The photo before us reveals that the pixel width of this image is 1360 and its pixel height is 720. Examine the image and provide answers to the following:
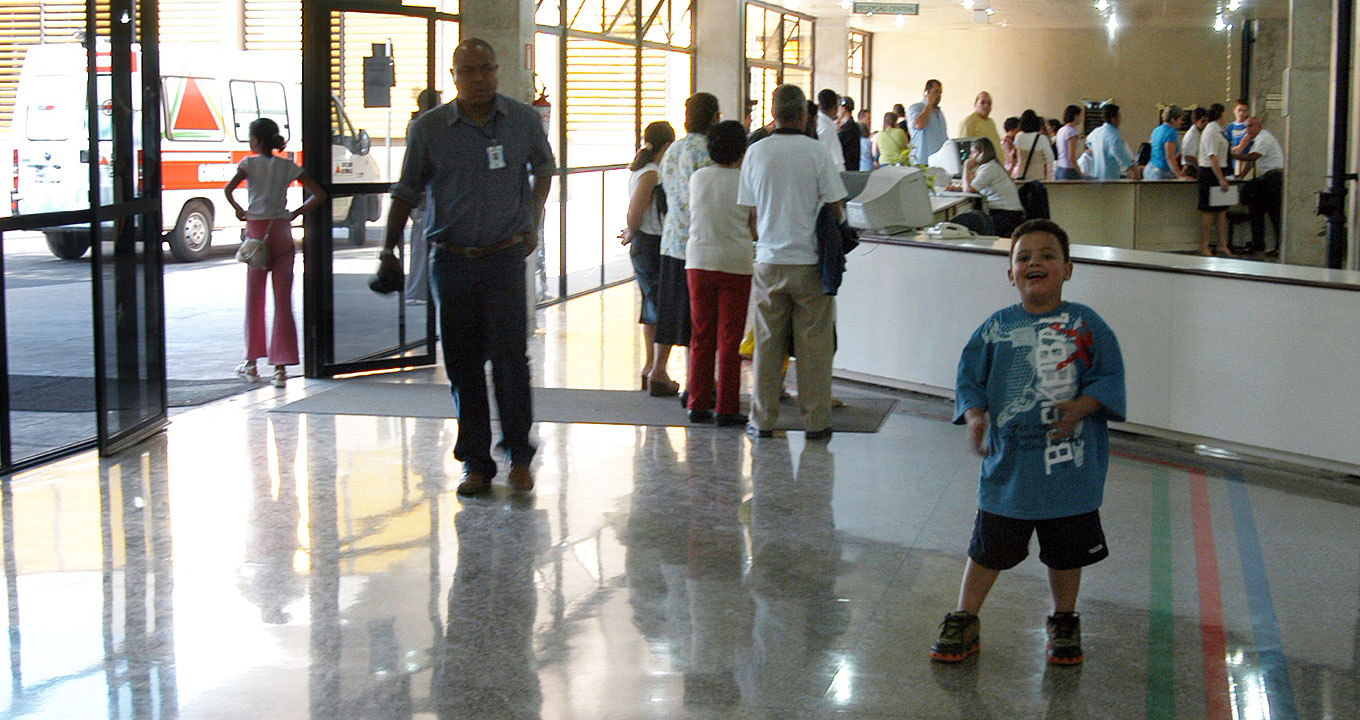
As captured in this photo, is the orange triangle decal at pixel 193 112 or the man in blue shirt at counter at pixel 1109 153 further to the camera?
the man in blue shirt at counter at pixel 1109 153

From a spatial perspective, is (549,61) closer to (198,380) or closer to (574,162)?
(574,162)

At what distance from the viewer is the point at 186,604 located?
427 centimetres

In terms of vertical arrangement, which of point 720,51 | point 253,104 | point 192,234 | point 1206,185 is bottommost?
point 192,234

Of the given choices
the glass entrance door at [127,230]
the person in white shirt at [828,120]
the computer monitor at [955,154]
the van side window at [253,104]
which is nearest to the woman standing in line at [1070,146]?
the computer monitor at [955,154]

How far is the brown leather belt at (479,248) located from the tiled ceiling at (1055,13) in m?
16.3

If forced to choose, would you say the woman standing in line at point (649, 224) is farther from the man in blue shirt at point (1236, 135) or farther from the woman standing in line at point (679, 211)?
the man in blue shirt at point (1236, 135)

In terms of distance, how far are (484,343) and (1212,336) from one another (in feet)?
10.4

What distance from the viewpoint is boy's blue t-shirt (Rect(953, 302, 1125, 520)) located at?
357 cm

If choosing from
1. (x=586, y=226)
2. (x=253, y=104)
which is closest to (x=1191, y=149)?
(x=586, y=226)

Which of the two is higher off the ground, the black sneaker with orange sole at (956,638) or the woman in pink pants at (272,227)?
the woman in pink pants at (272,227)

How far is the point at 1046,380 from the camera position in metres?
3.58

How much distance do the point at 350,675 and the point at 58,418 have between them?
4367 millimetres

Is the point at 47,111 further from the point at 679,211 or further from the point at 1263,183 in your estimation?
the point at 1263,183

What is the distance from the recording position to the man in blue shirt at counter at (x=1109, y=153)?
16.6m
